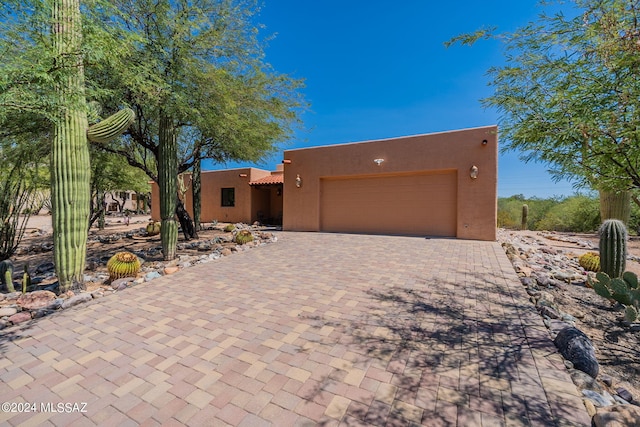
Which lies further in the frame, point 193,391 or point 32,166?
point 32,166

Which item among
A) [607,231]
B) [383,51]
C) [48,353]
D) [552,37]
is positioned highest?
[383,51]

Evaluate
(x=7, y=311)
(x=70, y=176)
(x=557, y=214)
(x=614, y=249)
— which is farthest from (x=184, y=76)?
(x=557, y=214)

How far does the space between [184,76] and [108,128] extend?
10.5 feet

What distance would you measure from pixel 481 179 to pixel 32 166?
16899 mm

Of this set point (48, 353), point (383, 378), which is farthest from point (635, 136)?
point (48, 353)

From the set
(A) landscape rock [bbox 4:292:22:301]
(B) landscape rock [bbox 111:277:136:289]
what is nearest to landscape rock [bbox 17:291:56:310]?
(A) landscape rock [bbox 4:292:22:301]

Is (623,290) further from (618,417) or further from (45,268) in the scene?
(45,268)

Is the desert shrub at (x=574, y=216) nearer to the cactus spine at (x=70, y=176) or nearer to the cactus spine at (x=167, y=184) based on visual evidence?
the cactus spine at (x=167, y=184)

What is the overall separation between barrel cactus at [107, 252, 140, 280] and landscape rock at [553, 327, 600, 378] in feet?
26.3

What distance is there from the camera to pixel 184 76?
26.4 ft

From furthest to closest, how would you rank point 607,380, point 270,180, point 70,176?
point 270,180
point 70,176
point 607,380

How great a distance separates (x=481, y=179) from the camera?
1120 centimetres

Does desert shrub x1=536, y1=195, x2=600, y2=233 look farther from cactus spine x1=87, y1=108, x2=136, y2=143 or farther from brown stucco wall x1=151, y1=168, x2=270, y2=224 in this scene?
cactus spine x1=87, y1=108, x2=136, y2=143

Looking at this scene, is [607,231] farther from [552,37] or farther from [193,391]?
[193,391]
